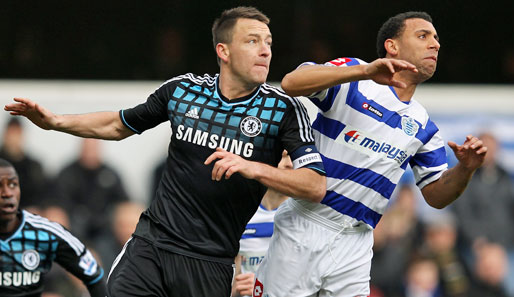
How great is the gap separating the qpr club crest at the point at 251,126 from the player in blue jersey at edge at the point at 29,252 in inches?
79.3

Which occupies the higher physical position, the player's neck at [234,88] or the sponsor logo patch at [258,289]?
the player's neck at [234,88]

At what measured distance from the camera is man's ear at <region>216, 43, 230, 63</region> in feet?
20.1

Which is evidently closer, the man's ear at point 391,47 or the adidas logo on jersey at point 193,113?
the adidas logo on jersey at point 193,113

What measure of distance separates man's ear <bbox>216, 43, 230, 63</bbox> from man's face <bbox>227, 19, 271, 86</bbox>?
25 millimetres

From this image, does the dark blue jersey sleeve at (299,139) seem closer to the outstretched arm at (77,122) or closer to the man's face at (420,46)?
the man's face at (420,46)

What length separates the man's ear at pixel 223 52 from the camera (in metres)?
6.11

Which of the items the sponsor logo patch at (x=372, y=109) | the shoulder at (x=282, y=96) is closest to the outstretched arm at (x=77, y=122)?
the shoulder at (x=282, y=96)

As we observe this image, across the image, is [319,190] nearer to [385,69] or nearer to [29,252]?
[385,69]

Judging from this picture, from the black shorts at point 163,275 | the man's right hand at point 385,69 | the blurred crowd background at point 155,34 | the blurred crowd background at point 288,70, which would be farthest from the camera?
the blurred crowd background at point 155,34

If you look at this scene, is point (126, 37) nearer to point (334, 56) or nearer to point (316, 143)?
point (334, 56)

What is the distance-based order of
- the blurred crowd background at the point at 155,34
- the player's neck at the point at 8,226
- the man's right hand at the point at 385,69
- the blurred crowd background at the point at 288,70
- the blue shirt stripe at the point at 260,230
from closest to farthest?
the man's right hand at the point at 385,69, the player's neck at the point at 8,226, the blue shirt stripe at the point at 260,230, the blurred crowd background at the point at 288,70, the blurred crowd background at the point at 155,34

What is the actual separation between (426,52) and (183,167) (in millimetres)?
1737

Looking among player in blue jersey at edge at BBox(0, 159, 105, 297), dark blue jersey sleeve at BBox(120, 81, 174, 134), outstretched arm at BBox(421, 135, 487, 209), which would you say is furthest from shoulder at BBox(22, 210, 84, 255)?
outstretched arm at BBox(421, 135, 487, 209)

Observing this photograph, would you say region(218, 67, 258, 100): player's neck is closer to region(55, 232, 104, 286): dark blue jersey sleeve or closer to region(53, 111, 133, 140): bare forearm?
region(53, 111, 133, 140): bare forearm
